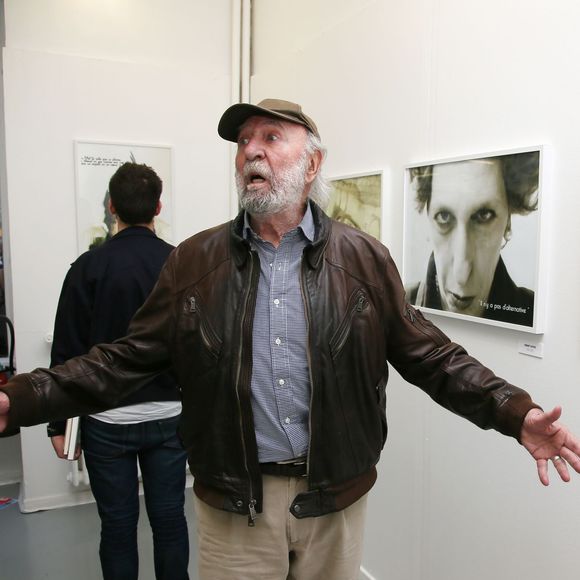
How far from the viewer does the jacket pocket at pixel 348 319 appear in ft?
4.57

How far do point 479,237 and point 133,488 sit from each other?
1623mm

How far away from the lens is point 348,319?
1.42 meters

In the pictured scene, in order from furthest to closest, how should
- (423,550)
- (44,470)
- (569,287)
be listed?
1. (44,470)
2. (423,550)
3. (569,287)

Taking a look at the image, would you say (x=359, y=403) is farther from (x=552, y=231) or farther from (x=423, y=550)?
(x=423, y=550)

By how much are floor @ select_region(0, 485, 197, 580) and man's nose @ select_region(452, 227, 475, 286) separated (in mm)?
2053

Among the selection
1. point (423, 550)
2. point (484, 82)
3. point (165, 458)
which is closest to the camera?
point (484, 82)

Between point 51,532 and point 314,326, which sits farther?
point 51,532

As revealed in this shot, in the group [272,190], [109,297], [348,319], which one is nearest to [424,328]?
[348,319]

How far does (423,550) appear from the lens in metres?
2.40

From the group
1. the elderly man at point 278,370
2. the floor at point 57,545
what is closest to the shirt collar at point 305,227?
the elderly man at point 278,370

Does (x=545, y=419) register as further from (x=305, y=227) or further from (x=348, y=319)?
(x=305, y=227)

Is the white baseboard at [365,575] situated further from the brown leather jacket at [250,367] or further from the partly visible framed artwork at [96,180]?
the partly visible framed artwork at [96,180]

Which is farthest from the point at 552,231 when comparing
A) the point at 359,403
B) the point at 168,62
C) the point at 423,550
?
the point at 168,62

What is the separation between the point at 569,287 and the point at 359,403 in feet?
2.54
